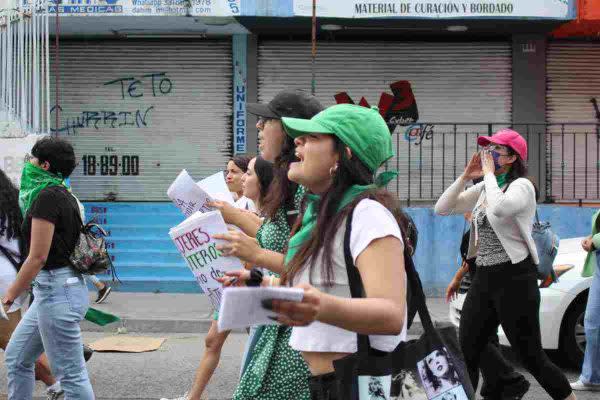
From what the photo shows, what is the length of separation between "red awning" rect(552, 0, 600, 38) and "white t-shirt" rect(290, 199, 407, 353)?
1146 cm

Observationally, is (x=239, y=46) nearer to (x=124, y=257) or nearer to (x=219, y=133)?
(x=219, y=133)

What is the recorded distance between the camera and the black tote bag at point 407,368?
286 centimetres

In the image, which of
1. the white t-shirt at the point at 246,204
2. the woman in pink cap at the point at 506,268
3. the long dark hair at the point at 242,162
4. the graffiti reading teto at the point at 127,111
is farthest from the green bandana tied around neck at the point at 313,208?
the graffiti reading teto at the point at 127,111

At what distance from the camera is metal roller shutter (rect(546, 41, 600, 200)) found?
49.3 feet

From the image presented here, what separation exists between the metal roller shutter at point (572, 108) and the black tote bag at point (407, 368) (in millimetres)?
12486

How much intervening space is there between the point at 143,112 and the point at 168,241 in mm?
2291

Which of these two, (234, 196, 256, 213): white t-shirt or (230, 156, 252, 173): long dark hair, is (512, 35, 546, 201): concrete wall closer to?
(230, 156, 252, 173): long dark hair

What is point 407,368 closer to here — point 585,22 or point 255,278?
point 255,278

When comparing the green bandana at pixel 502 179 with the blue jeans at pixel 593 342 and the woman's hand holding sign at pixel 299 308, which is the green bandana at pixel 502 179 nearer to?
the blue jeans at pixel 593 342

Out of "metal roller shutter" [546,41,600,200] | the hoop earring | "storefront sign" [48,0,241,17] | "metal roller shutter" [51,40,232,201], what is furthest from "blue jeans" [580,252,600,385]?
"metal roller shutter" [51,40,232,201]

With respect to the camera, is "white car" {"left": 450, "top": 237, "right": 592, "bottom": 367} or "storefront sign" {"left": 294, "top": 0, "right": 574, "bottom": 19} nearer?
"white car" {"left": 450, "top": 237, "right": 592, "bottom": 367}

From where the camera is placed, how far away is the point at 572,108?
1512 centimetres

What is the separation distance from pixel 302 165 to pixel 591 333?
5103mm

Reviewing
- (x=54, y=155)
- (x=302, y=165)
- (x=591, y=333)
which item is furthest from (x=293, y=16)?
(x=302, y=165)
